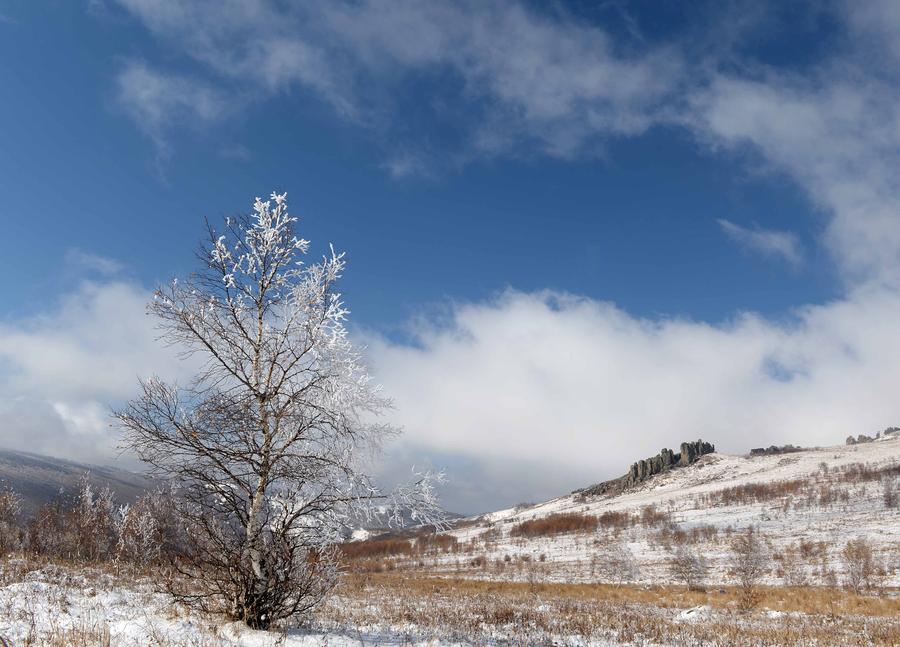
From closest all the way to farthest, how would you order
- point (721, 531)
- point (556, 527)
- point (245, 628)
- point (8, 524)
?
1. point (245, 628)
2. point (8, 524)
3. point (721, 531)
4. point (556, 527)

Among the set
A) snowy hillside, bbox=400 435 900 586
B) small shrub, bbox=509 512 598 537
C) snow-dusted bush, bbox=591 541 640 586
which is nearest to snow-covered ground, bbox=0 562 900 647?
snowy hillside, bbox=400 435 900 586

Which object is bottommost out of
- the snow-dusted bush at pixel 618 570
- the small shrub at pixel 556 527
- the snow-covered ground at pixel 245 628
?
the small shrub at pixel 556 527

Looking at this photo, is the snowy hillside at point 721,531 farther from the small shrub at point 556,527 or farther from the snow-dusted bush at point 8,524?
the snow-dusted bush at point 8,524

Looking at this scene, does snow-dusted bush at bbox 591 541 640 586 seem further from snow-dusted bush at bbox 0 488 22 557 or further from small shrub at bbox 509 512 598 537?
small shrub at bbox 509 512 598 537

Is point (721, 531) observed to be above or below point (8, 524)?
below

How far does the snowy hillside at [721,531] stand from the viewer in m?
66.9

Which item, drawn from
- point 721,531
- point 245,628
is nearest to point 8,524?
point 245,628

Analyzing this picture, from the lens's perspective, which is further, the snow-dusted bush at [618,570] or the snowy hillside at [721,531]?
the snowy hillside at [721,531]

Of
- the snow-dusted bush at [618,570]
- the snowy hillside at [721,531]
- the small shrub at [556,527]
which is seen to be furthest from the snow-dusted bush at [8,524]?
the small shrub at [556,527]

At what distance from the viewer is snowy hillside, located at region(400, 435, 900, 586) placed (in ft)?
220

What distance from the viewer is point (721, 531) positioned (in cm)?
10044

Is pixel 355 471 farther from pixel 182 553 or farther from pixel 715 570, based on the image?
pixel 715 570

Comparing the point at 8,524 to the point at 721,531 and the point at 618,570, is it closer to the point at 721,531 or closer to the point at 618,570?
the point at 618,570

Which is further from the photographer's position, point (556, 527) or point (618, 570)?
point (556, 527)
